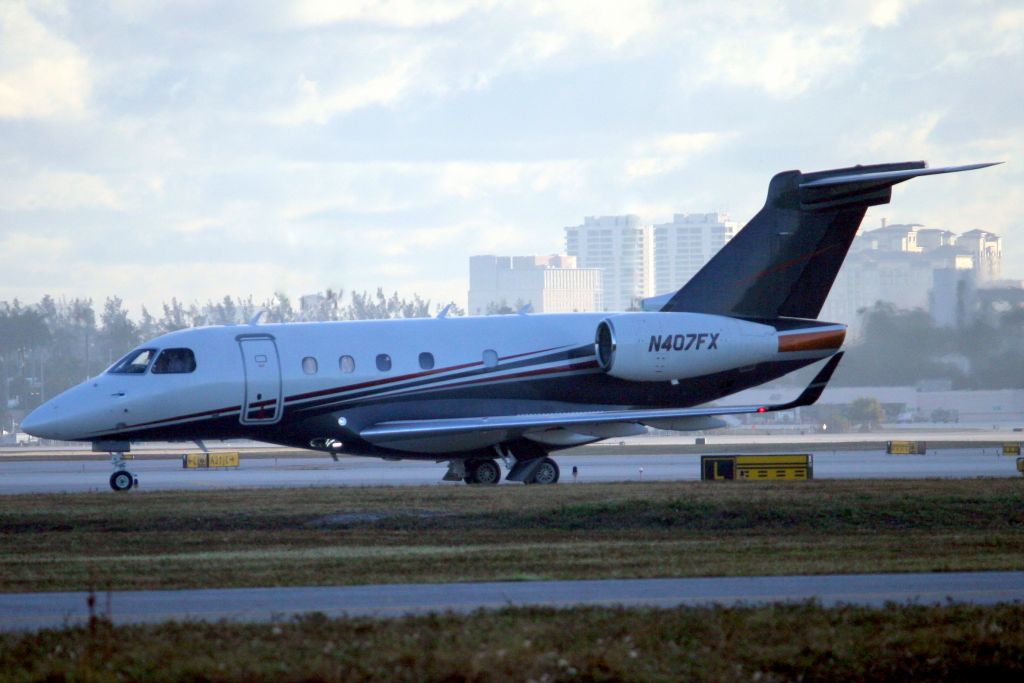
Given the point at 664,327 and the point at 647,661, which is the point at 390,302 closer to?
the point at 664,327

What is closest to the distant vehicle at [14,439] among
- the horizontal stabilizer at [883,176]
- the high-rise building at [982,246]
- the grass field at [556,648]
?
the high-rise building at [982,246]

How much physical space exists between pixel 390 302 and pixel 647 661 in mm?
129664

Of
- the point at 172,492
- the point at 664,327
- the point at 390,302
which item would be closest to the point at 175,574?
the point at 172,492

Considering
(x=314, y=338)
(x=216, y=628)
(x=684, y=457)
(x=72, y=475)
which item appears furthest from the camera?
(x=684, y=457)

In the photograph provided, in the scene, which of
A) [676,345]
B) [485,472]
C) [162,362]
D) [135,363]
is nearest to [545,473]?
[485,472]

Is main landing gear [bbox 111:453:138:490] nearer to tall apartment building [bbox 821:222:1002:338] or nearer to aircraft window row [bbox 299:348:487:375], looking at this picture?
aircraft window row [bbox 299:348:487:375]

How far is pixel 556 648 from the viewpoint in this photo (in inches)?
434

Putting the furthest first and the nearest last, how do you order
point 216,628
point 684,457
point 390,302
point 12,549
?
point 390,302 → point 684,457 → point 12,549 → point 216,628

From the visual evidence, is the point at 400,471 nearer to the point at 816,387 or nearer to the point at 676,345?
the point at 676,345

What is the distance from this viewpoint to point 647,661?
10.8 metres

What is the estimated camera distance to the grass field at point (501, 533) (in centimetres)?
1620

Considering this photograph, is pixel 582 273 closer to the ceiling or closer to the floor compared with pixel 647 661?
closer to the ceiling

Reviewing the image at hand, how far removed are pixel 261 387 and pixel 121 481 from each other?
371 cm

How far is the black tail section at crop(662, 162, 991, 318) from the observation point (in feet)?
103
